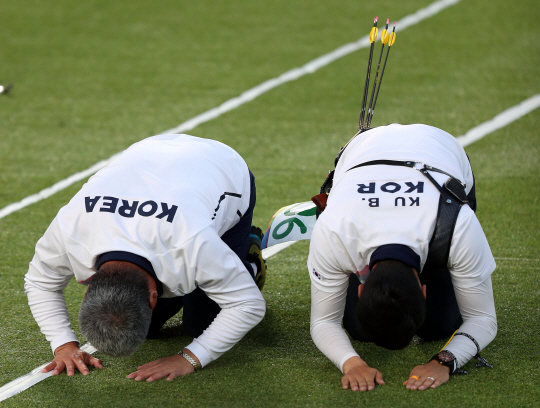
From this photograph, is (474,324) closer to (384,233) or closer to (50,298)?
(384,233)

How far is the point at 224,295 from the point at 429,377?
722mm

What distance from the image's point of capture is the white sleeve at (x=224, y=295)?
2262mm

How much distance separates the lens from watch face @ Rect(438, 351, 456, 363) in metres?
2.31

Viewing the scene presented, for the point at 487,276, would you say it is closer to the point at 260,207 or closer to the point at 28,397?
the point at 28,397

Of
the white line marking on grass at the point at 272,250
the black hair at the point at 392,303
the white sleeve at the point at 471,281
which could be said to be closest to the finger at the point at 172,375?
the black hair at the point at 392,303

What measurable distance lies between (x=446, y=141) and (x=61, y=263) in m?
1.43

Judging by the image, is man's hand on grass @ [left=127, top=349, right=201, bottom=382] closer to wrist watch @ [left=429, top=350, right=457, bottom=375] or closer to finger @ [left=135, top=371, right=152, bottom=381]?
finger @ [left=135, top=371, right=152, bottom=381]

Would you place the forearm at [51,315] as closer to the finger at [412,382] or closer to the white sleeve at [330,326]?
the white sleeve at [330,326]

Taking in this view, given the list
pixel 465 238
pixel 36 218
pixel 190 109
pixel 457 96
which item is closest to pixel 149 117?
pixel 190 109

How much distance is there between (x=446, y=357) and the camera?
2.31 m

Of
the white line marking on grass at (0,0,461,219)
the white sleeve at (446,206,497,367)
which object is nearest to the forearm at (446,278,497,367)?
the white sleeve at (446,206,497,367)

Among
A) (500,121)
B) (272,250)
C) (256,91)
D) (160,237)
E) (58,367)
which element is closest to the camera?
(160,237)

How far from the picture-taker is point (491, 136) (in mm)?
4844

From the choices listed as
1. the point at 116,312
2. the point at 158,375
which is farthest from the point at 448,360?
the point at 116,312
